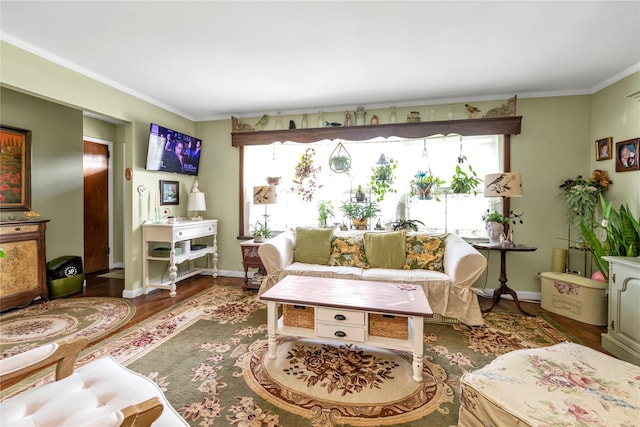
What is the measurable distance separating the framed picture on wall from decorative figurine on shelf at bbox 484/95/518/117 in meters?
5.66

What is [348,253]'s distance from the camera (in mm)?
3322

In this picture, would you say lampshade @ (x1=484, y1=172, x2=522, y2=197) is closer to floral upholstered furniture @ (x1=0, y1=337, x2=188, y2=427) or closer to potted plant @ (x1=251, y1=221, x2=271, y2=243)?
potted plant @ (x1=251, y1=221, x2=271, y2=243)

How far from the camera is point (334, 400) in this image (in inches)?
65.6

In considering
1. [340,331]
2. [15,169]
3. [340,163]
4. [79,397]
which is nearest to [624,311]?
[340,331]

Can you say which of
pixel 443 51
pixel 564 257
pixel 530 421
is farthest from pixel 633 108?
pixel 530 421

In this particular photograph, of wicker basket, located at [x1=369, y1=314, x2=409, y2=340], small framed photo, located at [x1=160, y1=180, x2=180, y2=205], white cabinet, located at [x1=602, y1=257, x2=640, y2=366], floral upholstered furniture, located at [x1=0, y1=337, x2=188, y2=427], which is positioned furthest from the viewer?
small framed photo, located at [x1=160, y1=180, x2=180, y2=205]

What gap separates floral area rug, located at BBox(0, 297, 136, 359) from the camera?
238cm

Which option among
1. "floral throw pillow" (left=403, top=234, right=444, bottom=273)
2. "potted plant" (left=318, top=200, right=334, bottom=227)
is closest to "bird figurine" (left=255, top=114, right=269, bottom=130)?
"potted plant" (left=318, top=200, right=334, bottom=227)

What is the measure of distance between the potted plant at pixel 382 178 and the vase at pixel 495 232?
1.22 meters

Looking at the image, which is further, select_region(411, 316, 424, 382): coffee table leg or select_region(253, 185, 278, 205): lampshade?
select_region(253, 185, 278, 205): lampshade

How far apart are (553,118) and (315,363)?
12.7 feet

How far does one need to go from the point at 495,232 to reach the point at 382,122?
1.97 metres

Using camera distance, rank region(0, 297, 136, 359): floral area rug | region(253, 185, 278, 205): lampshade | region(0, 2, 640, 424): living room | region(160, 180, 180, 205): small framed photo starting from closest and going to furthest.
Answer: region(0, 297, 136, 359): floral area rug → region(0, 2, 640, 424): living room → region(253, 185, 278, 205): lampshade → region(160, 180, 180, 205): small framed photo

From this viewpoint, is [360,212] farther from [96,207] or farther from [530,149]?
[96,207]
